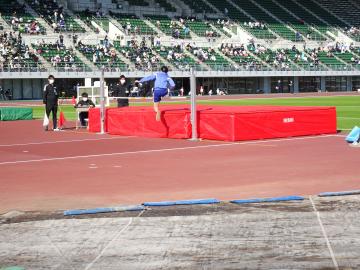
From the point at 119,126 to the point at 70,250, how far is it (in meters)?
15.7

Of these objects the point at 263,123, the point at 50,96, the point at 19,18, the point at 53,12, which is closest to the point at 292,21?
the point at 53,12

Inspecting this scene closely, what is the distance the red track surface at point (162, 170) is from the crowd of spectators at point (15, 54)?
40296 millimetres

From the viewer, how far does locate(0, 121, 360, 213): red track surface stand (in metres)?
10.3

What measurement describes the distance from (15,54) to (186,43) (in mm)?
19600

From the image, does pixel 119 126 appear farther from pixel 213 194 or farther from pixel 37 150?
pixel 213 194

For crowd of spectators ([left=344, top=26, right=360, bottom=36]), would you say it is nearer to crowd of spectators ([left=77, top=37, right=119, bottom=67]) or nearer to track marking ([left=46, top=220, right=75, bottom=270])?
crowd of spectators ([left=77, top=37, right=119, bottom=67])

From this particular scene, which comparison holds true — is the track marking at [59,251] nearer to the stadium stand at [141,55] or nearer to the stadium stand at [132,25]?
the stadium stand at [141,55]

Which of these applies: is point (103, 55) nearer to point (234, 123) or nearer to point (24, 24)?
point (24, 24)

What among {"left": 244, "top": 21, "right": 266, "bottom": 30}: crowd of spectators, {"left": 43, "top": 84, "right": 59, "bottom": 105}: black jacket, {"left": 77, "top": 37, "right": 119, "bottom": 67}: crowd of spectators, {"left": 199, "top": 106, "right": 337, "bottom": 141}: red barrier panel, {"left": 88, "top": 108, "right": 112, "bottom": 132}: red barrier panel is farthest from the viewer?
{"left": 244, "top": 21, "right": 266, "bottom": 30}: crowd of spectators

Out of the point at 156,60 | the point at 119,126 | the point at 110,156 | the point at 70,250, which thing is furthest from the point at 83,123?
the point at 156,60

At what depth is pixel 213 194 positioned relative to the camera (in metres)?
10.3

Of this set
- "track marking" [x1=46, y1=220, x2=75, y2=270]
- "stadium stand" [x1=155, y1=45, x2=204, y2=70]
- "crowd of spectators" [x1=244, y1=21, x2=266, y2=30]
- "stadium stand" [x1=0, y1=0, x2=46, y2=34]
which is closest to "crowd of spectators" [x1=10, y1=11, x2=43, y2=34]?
"stadium stand" [x1=0, y1=0, x2=46, y2=34]

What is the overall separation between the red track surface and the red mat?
65cm

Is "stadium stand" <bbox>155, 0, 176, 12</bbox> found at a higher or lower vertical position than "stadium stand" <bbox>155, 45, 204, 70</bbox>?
higher
